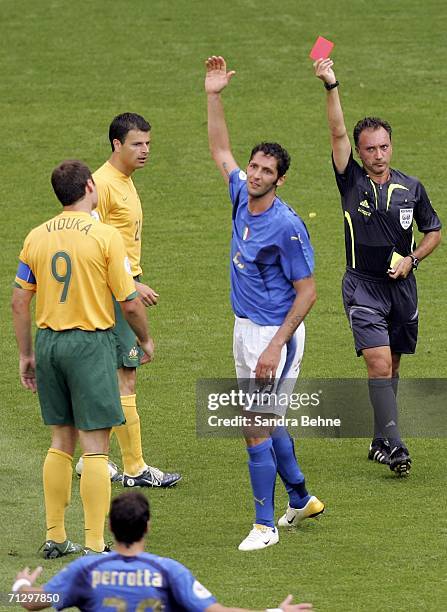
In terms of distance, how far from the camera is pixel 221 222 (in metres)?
15.0

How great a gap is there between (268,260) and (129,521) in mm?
2847

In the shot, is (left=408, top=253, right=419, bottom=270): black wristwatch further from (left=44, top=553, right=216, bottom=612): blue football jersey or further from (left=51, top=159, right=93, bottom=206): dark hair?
(left=44, top=553, right=216, bottom=612): blue football jersey

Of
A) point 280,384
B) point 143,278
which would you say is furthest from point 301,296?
point 143,278

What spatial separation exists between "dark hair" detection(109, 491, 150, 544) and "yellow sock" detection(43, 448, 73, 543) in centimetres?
232

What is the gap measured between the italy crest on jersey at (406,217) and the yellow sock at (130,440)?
81.8 inches

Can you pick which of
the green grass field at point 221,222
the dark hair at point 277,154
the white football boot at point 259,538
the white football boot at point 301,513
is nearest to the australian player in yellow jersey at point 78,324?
the green grass field at point 221,222

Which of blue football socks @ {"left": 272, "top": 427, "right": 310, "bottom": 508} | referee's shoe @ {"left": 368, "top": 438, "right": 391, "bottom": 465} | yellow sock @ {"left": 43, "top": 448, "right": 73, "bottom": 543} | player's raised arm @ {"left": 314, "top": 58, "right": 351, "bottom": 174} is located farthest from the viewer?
referee's shoe @ {"left": 368, "top": 438, "right": 391, "bottom": 465}

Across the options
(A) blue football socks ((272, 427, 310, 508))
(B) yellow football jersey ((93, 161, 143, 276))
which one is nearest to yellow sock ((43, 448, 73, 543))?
(A) blue football socks ((272, 427, 310, 508))

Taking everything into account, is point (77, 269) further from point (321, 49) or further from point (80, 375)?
point (321, 49)

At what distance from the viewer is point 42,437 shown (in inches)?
379

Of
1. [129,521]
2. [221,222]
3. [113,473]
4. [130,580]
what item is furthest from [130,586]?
[221,222]

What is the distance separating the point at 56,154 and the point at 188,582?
39.8 feet

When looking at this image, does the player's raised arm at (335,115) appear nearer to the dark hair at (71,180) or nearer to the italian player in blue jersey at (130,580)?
the dark hair at (71,180)

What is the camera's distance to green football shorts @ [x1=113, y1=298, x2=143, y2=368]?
8695 mm
